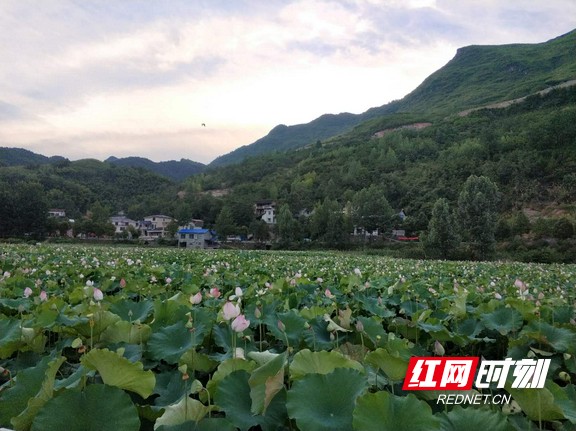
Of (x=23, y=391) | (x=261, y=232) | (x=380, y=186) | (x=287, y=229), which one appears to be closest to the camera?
(x=23, y=391)

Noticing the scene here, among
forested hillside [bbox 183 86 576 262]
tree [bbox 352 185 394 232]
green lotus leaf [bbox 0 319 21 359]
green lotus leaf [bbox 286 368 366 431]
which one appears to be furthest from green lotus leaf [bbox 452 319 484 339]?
tree [bbox 352 185 394 232]

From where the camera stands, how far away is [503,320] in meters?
2.48

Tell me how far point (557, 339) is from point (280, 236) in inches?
2211

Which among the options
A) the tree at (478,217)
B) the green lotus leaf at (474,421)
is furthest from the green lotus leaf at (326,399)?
the tree at (478,217)

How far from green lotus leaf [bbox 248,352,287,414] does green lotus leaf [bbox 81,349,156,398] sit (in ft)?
1.02

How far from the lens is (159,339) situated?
1822mm

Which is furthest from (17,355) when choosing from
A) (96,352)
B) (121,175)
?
(121,175)

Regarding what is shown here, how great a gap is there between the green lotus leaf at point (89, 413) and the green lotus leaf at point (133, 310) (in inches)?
49.2

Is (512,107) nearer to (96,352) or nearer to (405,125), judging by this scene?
(405,125)

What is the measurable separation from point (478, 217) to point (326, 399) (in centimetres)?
3738

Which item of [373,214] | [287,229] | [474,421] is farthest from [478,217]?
[474,421]

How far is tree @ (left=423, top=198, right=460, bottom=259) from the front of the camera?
32.9 m

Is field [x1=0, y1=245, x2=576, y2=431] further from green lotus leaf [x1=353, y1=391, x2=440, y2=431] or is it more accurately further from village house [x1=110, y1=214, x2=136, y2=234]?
village house [x1=110, y1=214, x2=136, y2=234]

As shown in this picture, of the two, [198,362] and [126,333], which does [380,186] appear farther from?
[198,362]
